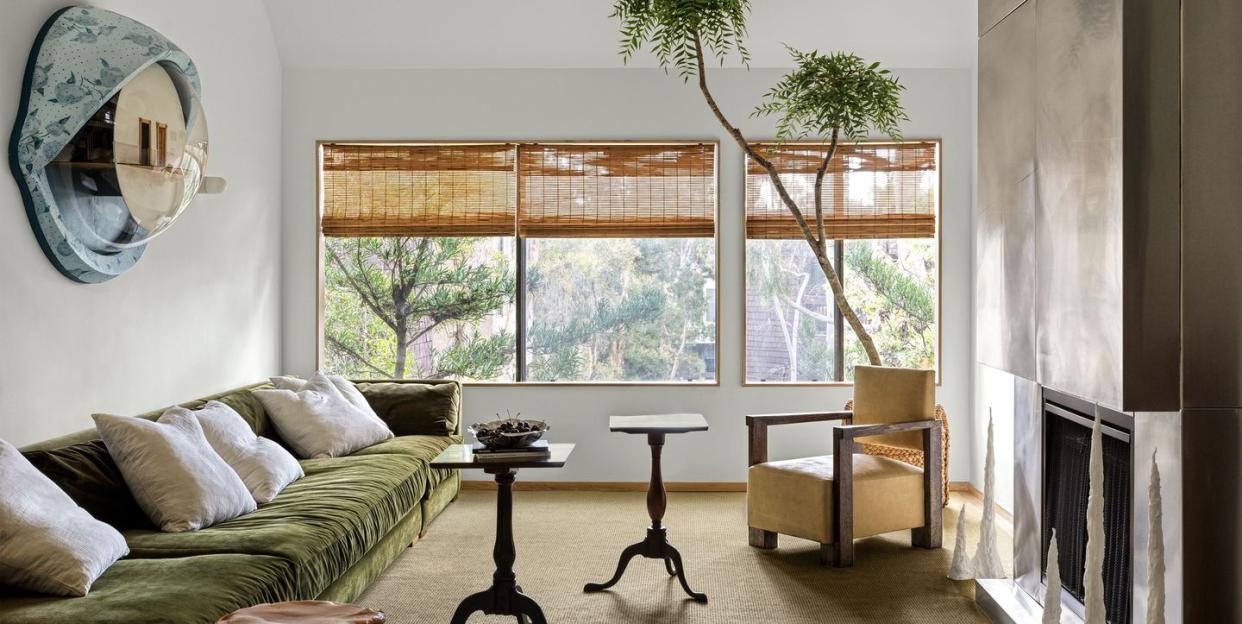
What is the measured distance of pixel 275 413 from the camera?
4.75 m

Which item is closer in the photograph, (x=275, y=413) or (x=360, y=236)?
(x=275, y=413)

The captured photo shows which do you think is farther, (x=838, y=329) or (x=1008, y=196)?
(x=838, y=329)

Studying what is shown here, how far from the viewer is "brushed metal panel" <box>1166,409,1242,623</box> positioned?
2494 mm

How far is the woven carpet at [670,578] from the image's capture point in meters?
3.68

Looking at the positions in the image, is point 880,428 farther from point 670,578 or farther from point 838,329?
point 838,329

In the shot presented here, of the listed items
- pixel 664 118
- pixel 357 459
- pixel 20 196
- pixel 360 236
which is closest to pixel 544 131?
pixel 664 118

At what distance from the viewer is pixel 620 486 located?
5.94m

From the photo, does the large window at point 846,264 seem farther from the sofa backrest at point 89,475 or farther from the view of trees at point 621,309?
the sofa backrest at point 89,475

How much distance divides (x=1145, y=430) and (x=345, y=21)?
4823 mm

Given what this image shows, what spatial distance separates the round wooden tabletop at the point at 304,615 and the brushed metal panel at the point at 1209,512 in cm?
206

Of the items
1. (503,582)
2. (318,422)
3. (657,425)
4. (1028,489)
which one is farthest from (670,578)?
(318,422)

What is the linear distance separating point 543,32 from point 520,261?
1386mm

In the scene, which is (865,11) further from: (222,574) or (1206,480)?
(222,574)

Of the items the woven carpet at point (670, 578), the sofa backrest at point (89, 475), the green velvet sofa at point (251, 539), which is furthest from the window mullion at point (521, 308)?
the sofa backrest at point (89, 475)
